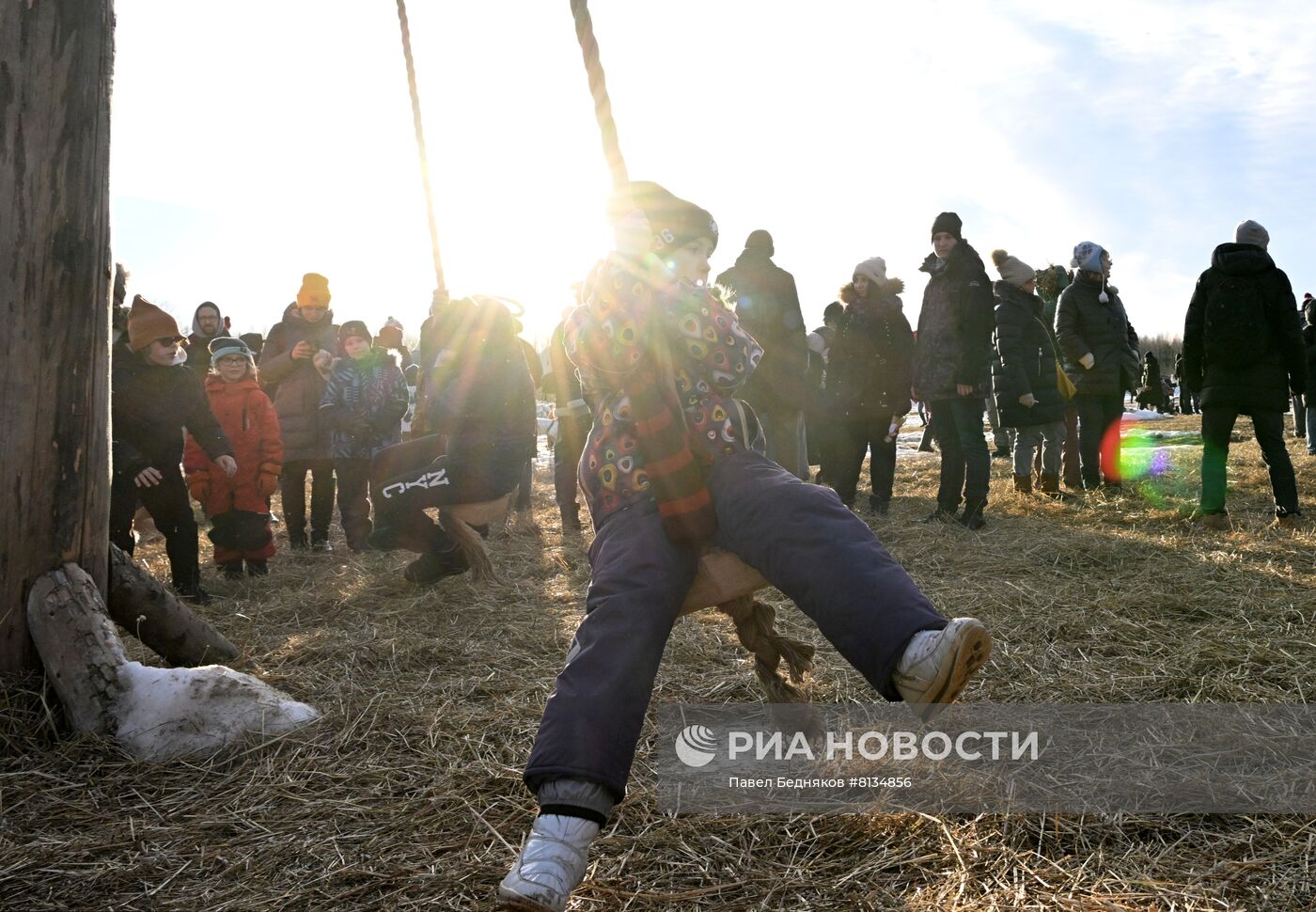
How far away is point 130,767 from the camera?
105 inches

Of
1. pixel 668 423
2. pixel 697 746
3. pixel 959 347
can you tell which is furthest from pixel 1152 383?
pixel 668 423

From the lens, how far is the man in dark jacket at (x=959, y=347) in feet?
22.4

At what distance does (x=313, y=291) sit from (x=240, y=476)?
6.61ft

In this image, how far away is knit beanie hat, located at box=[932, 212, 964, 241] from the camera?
6945 mm

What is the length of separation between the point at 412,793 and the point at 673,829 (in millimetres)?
722

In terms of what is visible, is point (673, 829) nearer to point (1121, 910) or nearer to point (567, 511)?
point (1121, 910)

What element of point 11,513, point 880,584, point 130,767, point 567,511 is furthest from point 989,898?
point 567,511

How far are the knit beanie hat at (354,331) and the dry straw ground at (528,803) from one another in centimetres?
295

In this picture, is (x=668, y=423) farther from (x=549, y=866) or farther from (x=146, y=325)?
(x=146, y=325)

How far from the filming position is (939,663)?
1.80 metres

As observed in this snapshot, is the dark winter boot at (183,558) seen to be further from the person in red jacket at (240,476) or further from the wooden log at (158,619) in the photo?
the wooden log at (158,619)

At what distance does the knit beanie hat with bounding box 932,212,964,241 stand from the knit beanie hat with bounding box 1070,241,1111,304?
1.54 meters

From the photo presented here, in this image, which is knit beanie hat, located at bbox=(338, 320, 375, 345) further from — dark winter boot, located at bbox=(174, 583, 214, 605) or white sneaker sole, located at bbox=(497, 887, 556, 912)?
white sneaker sole, located at bbox=(497, 887, 556, 912)

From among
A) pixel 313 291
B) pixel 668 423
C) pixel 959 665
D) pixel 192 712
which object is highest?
pixel 313 291
